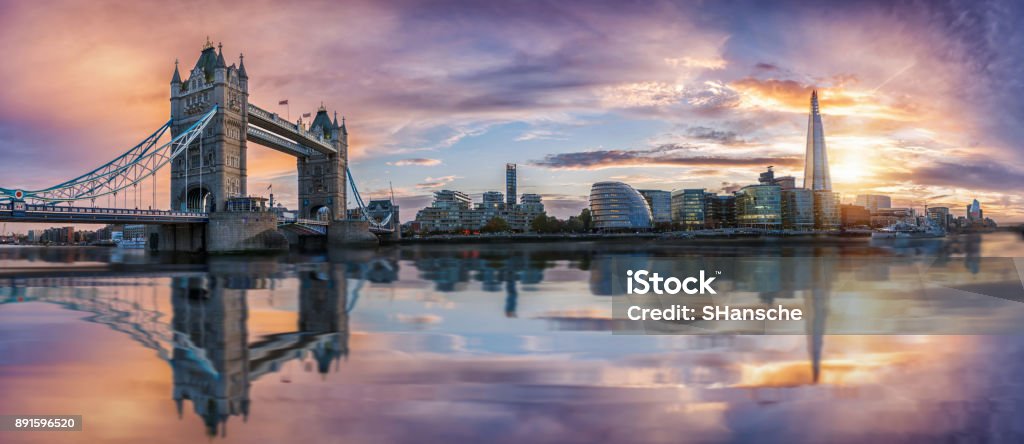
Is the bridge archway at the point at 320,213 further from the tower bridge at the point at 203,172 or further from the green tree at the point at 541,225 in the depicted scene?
the green tree at the point at 541,225

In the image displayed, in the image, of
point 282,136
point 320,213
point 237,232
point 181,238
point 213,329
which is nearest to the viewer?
point 213,329

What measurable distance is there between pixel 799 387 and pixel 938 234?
178830mm

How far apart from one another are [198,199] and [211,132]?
1073cm

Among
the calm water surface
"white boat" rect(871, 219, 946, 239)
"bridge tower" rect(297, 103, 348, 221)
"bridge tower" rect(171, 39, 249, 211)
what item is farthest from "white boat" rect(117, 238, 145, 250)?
"white boat" rect(871, 219, 946, 239)

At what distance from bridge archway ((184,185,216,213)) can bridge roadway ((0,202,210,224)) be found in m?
12.8

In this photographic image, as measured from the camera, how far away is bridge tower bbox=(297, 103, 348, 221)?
105 m

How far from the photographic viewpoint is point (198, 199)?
71.1m

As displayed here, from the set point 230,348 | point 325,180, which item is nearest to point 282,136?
point 325,180

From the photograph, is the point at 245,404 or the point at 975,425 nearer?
the point at 975,425

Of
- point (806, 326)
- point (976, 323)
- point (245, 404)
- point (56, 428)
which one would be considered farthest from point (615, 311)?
point (56, 428)

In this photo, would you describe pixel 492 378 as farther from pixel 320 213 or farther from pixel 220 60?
pixel 320 213

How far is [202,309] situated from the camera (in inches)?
633

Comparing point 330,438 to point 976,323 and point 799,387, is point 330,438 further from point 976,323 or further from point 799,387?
point 976,323

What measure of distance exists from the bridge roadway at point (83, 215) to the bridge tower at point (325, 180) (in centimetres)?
4853
